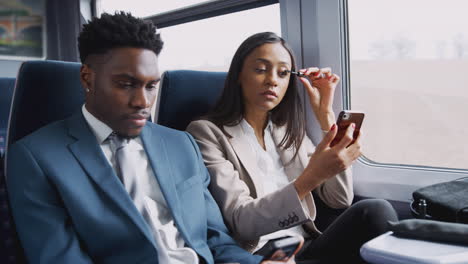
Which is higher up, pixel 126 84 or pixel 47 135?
pixel 126 84

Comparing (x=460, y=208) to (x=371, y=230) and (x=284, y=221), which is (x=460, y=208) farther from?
(x=284, y=221)

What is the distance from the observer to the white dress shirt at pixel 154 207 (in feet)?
3.47

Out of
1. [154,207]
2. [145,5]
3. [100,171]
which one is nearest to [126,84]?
[100,171]

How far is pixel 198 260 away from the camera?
111 centimetres

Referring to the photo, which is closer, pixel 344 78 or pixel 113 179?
pixel 113 179

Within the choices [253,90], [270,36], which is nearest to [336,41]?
[270,36]

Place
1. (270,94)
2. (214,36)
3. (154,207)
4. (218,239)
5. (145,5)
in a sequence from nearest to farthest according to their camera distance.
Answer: (154,207) < (218,239) < (270,94) < (214,36) < (145,5)

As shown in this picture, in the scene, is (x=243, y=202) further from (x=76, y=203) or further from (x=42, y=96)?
(x=42, y=96)

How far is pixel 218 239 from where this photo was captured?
1229mm

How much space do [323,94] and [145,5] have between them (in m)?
1.45

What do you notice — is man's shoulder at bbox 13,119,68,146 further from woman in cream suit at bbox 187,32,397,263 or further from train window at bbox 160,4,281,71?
train window at bbox 160,4,281,71

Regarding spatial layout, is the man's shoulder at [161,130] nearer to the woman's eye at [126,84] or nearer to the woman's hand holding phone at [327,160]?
the woman's eye at [126,84]

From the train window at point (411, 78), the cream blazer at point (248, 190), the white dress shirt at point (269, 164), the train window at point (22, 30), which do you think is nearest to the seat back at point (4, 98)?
the train window at point (22, 30)

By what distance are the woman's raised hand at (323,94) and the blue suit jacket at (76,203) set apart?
0.77 meters
